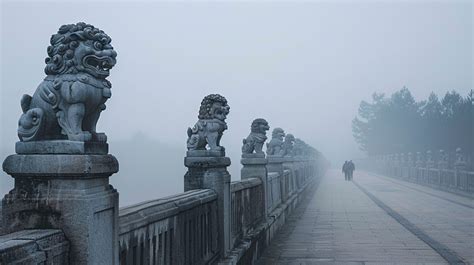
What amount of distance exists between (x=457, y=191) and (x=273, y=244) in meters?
18.1

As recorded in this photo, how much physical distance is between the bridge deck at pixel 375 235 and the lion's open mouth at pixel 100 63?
6.45 meters

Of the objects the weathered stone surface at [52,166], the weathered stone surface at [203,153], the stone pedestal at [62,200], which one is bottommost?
the stone pedestal at [62,200]

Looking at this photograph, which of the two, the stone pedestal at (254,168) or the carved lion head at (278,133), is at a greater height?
the carved lion head at (278,133)

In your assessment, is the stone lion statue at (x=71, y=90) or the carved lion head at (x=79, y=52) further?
the carved lion head at (x=79, y=52)

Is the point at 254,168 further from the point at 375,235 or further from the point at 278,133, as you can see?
the point at 278,133

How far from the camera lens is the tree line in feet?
154

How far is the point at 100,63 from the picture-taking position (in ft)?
11.8

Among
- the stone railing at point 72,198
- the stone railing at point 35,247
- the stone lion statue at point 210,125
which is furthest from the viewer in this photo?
the stone lion statue at point 210,125

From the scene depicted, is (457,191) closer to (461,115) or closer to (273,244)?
(273,244)

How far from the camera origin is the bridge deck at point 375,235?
948 centimetres

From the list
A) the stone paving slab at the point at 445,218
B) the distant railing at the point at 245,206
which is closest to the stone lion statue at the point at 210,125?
the distant railing at the point at 245,206

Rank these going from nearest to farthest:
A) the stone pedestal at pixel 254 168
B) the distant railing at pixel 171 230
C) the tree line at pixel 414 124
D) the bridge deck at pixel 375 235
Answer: the distant railing at pixel 171 230 → the bridge deck at pixel 375 235 → the stone pedestal at pixel 254 168 → the tree line at pixel 414 124

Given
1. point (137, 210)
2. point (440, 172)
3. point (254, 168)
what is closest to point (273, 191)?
point (254, 168)

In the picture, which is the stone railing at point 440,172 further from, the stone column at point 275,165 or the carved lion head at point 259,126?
the carved lion head at point 259,126
